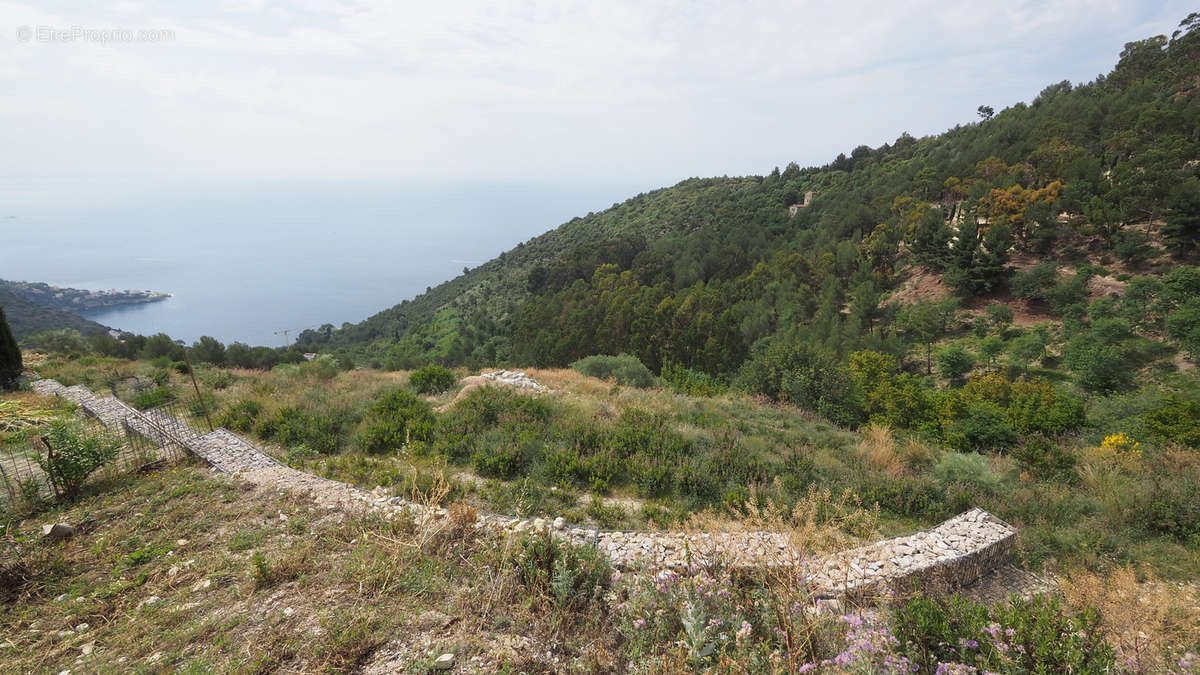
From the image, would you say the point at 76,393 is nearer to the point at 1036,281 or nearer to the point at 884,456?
the point at 884,456

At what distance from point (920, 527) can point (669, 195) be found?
8292cm

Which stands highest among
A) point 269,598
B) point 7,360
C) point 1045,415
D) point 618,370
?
point 7,360

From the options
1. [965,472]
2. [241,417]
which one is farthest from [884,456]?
[241,417]

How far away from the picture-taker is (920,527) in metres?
6.91

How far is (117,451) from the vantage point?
707 centimetres

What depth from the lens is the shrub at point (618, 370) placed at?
20.1m

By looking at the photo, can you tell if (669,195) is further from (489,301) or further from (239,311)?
(239,311)

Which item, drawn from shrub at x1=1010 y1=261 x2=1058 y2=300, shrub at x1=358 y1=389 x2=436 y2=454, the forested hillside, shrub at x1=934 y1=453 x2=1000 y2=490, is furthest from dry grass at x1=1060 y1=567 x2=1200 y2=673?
shrub at x1=1010 y1=261 x2=1058 y2=300

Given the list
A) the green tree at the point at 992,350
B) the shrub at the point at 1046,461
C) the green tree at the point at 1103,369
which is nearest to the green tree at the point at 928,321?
the green tree at the point at 992,350

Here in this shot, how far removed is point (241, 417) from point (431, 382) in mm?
5072

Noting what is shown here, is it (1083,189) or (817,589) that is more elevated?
(1083,189)

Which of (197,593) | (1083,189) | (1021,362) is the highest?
(1083,189)

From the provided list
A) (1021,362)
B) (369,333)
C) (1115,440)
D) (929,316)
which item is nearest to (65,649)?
(1115,440)

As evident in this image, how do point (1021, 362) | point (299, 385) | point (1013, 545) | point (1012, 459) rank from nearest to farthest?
point (1013, 545), point (1012, 459), point (299, 385), point (1021, 362)
